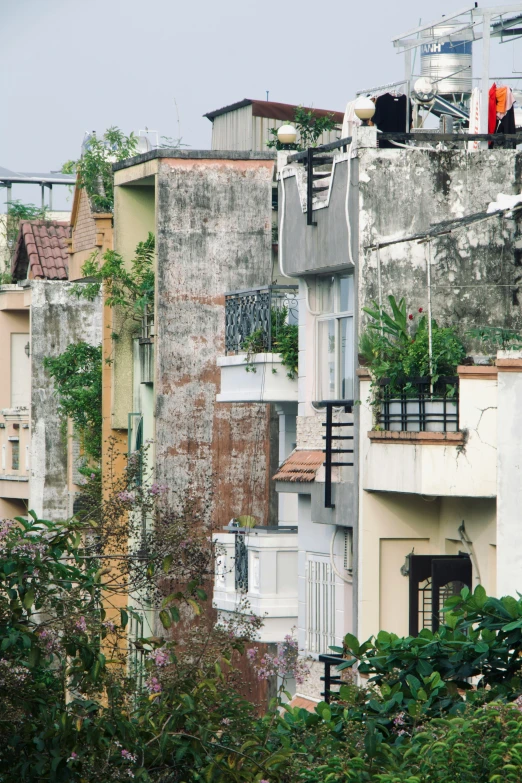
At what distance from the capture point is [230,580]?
24.8m

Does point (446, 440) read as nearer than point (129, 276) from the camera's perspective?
Yes

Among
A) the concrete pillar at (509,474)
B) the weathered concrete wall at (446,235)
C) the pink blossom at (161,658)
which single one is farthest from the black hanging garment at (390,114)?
the pink blossom at (161,658)

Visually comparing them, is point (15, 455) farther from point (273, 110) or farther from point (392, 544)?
point (392, 544)

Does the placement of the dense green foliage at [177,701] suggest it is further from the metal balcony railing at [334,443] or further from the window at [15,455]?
the window at [15,455]

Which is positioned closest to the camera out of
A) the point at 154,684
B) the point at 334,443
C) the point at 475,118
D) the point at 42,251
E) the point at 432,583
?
the point at 154,684

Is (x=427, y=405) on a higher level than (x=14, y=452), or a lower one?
higher

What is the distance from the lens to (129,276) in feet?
99.2

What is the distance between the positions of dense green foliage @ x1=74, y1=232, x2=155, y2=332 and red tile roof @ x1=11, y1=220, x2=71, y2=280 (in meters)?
8.61

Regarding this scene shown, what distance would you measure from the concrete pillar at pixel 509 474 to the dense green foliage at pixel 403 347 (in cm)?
113

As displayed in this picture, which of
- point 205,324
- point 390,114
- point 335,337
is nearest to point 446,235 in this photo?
point 335,337

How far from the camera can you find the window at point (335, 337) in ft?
69.2

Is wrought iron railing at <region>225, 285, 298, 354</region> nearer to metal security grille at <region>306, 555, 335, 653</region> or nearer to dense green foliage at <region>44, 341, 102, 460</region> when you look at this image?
metal security grille at <region>306, 555, 335, 653</region>

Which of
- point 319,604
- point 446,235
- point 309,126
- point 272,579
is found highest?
point 309,126

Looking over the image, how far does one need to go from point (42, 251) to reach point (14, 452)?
5342mm
